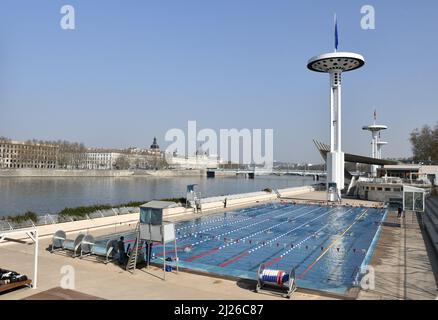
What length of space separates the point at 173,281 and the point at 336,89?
152 feet

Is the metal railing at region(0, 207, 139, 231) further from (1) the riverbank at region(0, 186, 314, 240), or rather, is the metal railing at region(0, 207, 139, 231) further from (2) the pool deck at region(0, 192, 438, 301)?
(2) the pool deck at region(0, 192, 438, 301)

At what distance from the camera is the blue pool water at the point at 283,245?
1429cm

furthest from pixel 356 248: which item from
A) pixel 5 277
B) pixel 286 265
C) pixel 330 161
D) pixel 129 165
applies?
pixel 129 165

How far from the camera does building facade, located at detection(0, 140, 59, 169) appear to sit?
406 ft

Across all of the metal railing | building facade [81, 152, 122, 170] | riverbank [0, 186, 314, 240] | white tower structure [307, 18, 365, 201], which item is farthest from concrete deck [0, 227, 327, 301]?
building facade [81, 152, 122, 170]

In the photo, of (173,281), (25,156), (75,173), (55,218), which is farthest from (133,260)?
(25,156)

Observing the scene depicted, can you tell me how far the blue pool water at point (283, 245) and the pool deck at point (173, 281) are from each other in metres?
1.07

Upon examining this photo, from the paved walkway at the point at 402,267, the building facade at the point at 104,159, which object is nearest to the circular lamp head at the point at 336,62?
the paved walkway at the point at 402,267

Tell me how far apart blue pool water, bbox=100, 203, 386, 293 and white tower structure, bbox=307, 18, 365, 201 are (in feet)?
58.4

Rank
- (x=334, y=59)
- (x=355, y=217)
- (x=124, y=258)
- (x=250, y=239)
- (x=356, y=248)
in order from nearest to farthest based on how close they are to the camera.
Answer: (x=124, y=258) < (x=356, y=248) < (x=250, y=239) < (x=355, y=217) < (x=334, y=59)

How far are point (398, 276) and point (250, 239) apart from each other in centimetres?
941

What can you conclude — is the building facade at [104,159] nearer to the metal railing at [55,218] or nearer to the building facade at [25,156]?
the building facade at [25,156]

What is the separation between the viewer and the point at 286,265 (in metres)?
15.6

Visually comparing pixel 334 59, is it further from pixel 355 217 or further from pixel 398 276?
pixel 398 276
